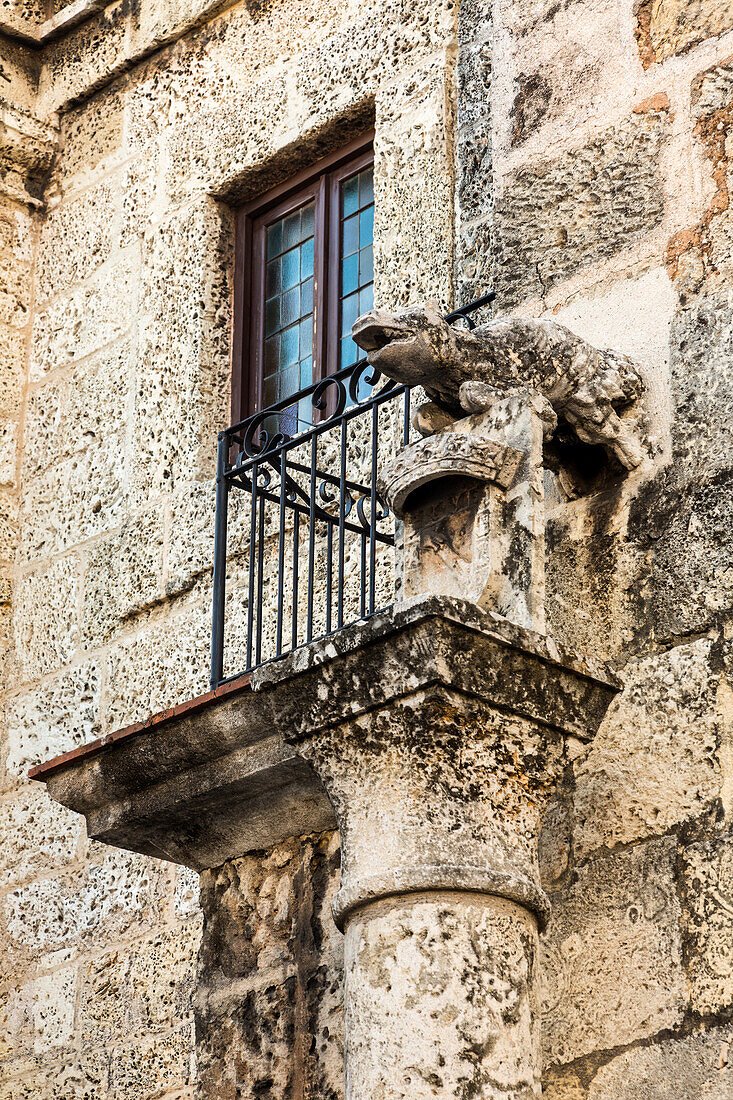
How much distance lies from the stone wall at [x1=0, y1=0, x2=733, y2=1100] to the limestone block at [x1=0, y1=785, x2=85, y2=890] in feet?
0.05

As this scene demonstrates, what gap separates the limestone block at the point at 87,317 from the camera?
6621mm

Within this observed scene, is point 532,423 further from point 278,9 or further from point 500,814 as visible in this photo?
point 278,9

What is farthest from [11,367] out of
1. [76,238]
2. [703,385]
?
[703,385]

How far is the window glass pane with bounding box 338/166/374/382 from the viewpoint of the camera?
19.4 feet

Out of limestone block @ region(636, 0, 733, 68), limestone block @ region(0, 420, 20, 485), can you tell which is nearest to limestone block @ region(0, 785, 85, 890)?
limestone block @ region(0, 420, 20, 485)

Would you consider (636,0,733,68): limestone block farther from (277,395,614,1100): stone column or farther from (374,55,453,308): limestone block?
(277,395,614,1100): stone column

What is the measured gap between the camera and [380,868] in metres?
3.55

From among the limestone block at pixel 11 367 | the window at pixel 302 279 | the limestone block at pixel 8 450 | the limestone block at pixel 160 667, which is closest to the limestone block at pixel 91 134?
the limestone block at pixel 11 367

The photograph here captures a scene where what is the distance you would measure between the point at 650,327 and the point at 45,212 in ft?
12.1

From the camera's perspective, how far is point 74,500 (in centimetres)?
645

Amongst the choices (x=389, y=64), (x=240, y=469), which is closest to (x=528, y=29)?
(x=389, y=64)

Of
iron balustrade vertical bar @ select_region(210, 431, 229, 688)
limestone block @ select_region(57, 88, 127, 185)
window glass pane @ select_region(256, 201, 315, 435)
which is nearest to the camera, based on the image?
iron balustrade vertical bar @ select_region(210, 431, 229, 688)

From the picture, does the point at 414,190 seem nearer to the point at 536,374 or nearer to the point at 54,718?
the point at 536,374

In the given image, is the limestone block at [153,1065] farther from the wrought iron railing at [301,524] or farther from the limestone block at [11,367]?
Result: the limestone block at [11,367]
